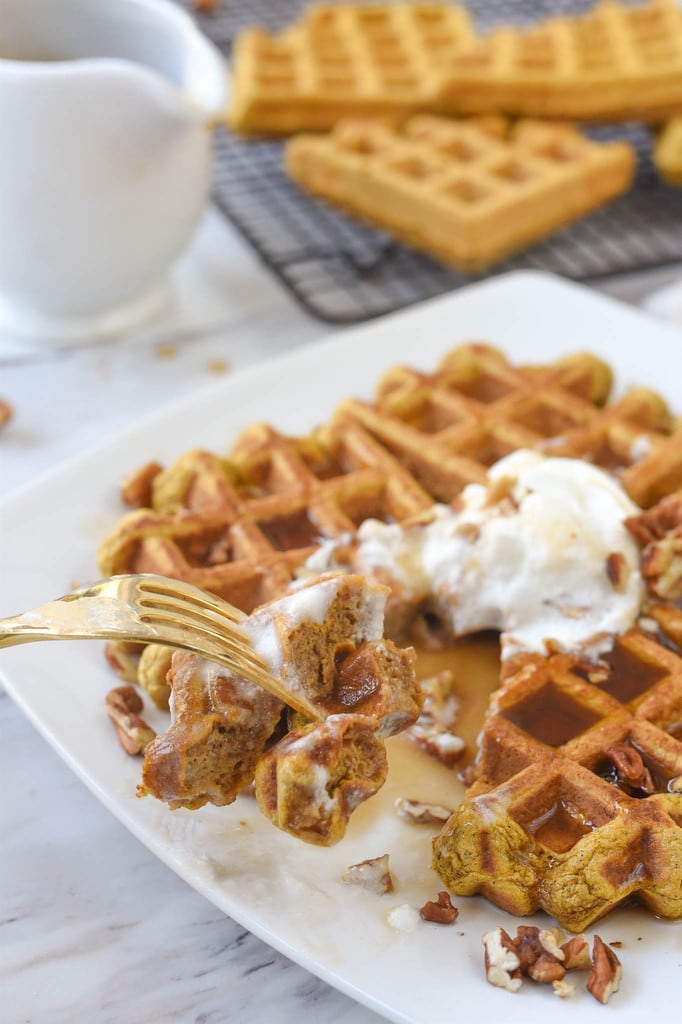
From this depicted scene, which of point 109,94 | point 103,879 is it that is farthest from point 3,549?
point 109,94

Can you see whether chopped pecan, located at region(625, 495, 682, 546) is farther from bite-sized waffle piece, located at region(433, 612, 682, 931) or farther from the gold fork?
the gold fork

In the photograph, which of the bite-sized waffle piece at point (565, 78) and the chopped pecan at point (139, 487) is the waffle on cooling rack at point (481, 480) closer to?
the chopped pecan at point (139, 487)

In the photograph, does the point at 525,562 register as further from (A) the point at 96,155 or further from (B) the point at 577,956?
(A) the point at 96,155

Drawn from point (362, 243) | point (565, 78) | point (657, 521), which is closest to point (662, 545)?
point (657, 521)

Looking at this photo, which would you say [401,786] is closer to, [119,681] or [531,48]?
[119,681]

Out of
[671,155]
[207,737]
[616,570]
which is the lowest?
[671,155]
